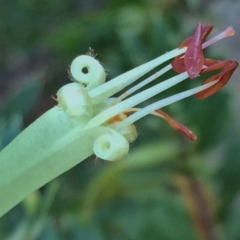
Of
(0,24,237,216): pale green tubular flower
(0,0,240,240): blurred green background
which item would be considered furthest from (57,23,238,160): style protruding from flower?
(0,0,240,240): blurred green background

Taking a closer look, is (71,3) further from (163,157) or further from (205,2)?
(163,157)

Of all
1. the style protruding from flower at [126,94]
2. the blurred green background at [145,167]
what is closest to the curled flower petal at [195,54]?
the style protruding from flower at [126,94]

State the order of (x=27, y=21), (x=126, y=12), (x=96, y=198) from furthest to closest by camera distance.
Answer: (x=27, y=21) → (x=126, y=12) → (x=96, y=198)

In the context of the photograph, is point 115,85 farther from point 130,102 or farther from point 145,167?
point 145,167

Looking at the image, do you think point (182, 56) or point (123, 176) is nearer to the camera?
point (182, 56)

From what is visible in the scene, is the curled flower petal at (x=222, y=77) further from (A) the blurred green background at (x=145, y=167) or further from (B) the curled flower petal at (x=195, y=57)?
(A) the blurred green background at (x=145, y=167)

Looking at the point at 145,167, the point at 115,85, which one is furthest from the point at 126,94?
the point at 145,167

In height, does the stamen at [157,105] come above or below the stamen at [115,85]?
below

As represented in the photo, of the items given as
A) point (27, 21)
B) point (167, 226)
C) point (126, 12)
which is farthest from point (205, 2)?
point (167, 226)
